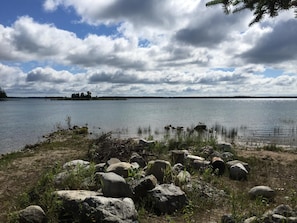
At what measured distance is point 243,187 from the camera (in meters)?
9.52

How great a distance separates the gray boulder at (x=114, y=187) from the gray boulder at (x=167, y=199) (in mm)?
598

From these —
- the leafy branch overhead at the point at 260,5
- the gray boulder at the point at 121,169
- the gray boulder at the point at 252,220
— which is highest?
the leafy branch overhead at the point at 260,5

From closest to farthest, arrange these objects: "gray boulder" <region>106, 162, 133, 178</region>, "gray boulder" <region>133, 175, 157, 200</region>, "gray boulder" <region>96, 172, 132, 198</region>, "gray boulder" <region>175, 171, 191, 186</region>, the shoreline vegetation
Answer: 1. the shoreline vegetation
2. "gray boulder" <region>96, 172, 132, 198</region>
3. "gray boulder" <region>133, 175, 157, 200</region>
4. "gray boulder" <region>175, 171, 191, 186</region>
5. "gray boulder" <region>106, 162, 133, 178</region>

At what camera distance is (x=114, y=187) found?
701cm

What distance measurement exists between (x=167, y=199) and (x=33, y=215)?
280cm

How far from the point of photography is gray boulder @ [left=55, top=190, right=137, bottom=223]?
5.98 meters

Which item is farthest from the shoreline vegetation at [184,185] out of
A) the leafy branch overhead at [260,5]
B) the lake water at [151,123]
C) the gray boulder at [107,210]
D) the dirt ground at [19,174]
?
the lake water at [151,123]

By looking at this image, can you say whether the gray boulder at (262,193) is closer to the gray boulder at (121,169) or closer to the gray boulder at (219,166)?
the gray boulder at (219,166)

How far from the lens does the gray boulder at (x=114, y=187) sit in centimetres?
695

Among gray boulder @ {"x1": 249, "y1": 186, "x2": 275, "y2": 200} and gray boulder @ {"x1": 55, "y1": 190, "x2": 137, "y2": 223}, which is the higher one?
gray boulder @ {"x1": 55, "y1": 190, "x2": 137, "y2": 223}

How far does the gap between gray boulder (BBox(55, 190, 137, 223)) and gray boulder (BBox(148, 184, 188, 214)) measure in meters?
0.95

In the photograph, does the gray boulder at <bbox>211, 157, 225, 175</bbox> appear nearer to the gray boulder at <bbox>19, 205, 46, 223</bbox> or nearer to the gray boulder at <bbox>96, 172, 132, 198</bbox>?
the gray boulder at <bbox>96, 172, 132, 198</bbox>

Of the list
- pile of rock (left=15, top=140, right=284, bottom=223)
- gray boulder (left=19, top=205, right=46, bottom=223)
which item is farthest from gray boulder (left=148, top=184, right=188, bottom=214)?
gray boulder (left=19, top=205, right=46, bottom=223)

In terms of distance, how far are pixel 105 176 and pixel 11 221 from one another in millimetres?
2056
